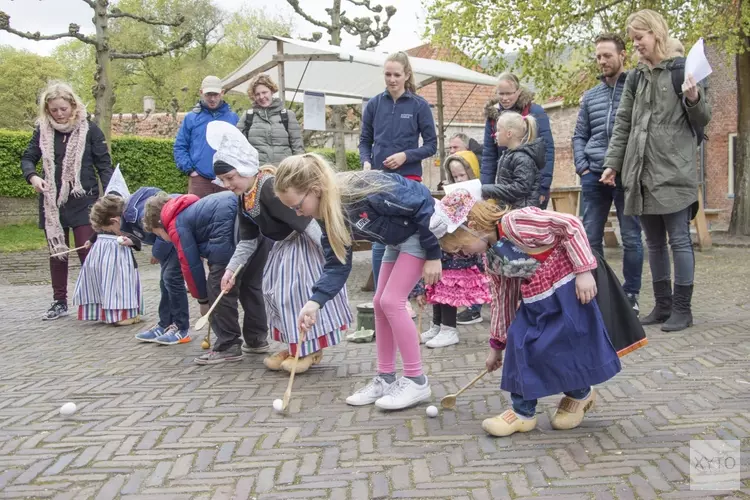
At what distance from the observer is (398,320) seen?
12.3 ft

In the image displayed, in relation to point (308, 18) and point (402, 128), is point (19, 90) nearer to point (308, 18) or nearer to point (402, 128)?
point (308, 18)

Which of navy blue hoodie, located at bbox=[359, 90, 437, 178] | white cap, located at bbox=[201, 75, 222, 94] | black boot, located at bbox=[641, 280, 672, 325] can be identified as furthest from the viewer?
white cap, located at bbox=[201, 75, 222, 94]

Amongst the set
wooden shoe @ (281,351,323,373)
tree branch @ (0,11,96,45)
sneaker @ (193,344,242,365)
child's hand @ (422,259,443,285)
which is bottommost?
sneaker @ (193,344,242,365)

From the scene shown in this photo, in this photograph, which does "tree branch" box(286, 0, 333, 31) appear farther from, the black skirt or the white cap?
the black skirt

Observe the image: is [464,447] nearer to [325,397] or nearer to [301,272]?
[325,397]

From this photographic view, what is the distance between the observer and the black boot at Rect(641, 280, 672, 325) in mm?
5438

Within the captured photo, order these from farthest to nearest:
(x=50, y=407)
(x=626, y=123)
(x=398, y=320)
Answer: (x=626, y=123)
(x=50, y=407)
(x=398, y=320)

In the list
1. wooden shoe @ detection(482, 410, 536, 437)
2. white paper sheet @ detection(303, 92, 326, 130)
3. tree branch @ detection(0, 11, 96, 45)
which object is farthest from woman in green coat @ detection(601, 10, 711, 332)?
tree branch @ detection(0, 11, 96, 45)

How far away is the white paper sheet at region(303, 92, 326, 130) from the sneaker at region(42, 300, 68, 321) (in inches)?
169

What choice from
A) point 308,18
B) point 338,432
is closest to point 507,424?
point 338,432

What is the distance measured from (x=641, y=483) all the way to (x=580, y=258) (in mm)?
898

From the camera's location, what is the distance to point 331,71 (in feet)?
42.7

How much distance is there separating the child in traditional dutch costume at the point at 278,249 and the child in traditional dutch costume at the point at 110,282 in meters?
2.19

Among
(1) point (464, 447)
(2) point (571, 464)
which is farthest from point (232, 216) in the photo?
(2) point (571, 464)
